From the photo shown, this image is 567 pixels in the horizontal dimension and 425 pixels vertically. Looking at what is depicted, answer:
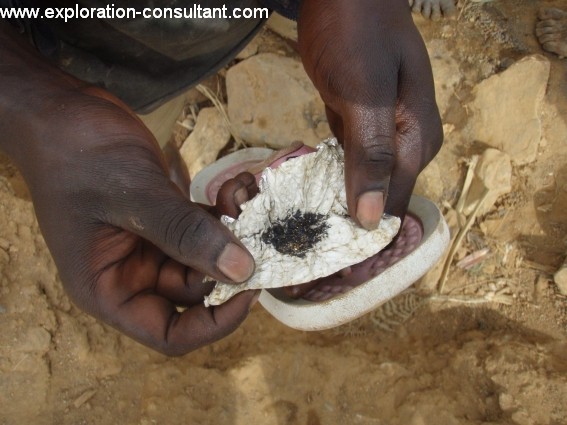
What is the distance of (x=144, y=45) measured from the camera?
1622 mm

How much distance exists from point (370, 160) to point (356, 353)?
1048 millimetres

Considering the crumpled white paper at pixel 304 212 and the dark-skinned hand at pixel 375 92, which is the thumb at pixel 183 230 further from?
the dark-skinned hand at pixel 375 92

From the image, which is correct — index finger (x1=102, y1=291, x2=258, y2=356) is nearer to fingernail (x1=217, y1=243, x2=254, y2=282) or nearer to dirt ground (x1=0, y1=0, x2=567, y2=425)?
Answer: fingernail (x1=217, y1=243, x2=254, y2=282)

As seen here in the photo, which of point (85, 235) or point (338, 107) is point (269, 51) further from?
point (85, 235)

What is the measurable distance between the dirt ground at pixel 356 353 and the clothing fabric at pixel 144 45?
82 cm

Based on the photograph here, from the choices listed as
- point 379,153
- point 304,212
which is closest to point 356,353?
point 304,212

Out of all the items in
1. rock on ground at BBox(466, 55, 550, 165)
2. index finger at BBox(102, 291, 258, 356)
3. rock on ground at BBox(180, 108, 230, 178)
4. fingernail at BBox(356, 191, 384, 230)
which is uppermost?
fingernail at BBox(356, 191, 384, 230)

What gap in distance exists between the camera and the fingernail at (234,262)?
1.17 metres

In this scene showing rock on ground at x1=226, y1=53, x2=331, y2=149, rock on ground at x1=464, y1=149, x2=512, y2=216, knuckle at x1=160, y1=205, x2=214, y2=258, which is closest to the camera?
knuckle at x1=160, y1=205, x2=214, y2=258

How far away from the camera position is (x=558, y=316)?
2.17m

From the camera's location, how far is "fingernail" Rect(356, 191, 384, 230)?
134 centimetres

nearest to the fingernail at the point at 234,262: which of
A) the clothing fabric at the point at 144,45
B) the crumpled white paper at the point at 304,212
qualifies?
the crumpled white paper at the point at 304,212

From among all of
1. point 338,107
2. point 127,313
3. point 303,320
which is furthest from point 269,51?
point 127,313

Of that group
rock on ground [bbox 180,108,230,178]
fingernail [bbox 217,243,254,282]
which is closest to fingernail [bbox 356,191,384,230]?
fingernail [bbox 217,243,254,282]
